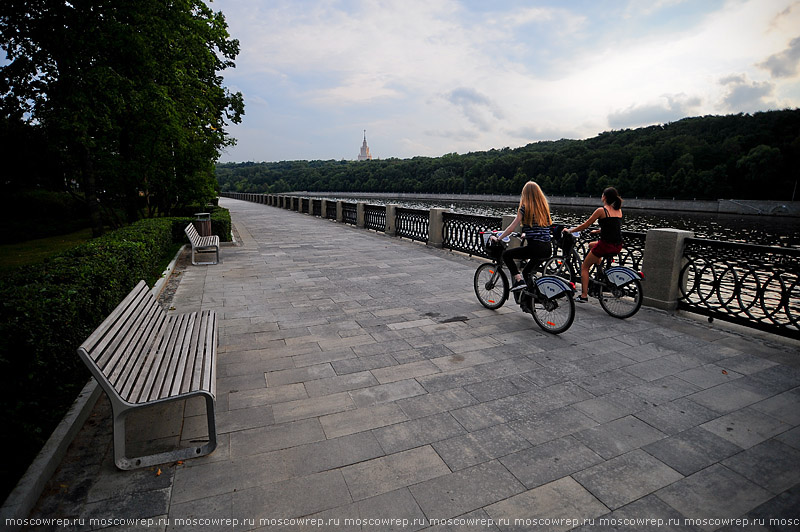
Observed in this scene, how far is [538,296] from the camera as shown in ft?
16.9

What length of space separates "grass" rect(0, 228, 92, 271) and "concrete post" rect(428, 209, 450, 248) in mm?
11357

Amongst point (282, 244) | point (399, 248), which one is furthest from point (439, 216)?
point (282, 244)

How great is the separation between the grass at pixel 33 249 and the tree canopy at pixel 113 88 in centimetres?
289

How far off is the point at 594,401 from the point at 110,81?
13.4 meters

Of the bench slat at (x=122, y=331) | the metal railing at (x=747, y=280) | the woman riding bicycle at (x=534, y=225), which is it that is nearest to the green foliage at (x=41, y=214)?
the bench slat at (x=122, y=331)

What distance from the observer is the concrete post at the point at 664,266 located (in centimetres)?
588

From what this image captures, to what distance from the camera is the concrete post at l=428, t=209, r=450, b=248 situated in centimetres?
1208

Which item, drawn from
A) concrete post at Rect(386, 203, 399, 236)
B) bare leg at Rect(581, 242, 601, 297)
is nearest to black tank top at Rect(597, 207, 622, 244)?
bare leg at Rect(581, 242, 601, 297)

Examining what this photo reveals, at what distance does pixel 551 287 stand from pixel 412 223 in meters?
9.38

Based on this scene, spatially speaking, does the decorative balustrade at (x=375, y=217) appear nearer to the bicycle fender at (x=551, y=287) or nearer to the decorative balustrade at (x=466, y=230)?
the decorative balustrade at (x=466, y=230)

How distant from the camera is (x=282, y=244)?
13156 mm

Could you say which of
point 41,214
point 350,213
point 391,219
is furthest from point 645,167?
point 41,214

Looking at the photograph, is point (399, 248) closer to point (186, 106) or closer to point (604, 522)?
point (186, 106)

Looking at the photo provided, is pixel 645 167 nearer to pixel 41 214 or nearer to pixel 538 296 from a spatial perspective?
pixel 538 296
